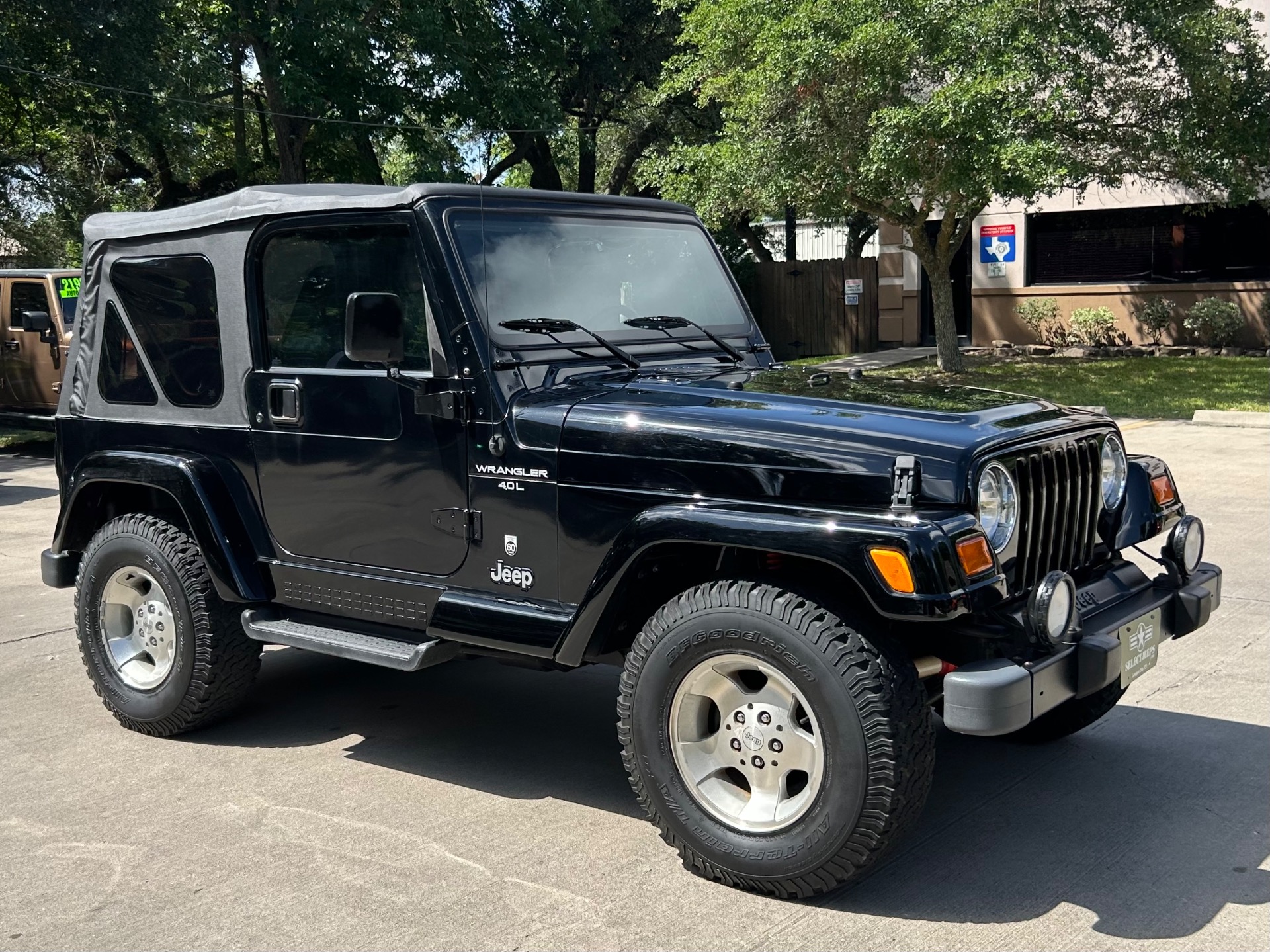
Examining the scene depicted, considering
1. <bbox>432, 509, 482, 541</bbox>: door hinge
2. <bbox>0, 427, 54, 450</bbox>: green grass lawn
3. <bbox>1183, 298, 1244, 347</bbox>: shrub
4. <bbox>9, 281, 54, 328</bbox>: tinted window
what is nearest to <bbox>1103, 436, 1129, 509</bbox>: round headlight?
<bbox>432, 509, 482, 541</bbox>: door hinge

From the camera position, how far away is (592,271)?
4.87 metres

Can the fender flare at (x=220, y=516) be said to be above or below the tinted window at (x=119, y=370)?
below

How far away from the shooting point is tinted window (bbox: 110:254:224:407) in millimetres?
5160

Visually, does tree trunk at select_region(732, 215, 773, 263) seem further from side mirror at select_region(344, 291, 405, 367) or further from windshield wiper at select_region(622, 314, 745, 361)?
side mirror at select_region(344, 291, 405, 367)

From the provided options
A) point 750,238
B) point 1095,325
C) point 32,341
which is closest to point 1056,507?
point 32,341

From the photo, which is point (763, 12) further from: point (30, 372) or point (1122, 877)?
point (1122, 877)

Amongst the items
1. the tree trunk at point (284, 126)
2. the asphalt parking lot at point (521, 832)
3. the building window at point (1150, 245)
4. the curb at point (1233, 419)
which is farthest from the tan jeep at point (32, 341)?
the building window at point (1150, 245)

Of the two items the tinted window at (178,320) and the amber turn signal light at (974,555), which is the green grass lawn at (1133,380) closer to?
the tinted window at (178,320)

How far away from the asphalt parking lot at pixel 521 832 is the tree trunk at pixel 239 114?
18.5 meters

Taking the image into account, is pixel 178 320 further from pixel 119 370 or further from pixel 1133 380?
pixel 1133 380

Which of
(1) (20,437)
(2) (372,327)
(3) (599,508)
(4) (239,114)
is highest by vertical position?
(4) (239,114)

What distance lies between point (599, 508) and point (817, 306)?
23985 mm

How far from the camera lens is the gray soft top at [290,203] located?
4578 millimetres

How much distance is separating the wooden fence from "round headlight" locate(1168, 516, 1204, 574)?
72.3 ft
